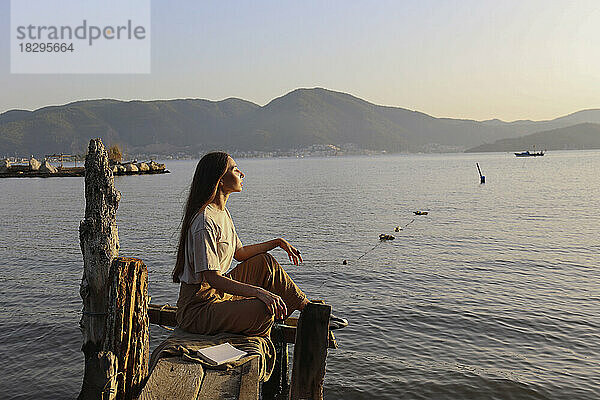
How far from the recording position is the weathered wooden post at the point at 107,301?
6.25 m

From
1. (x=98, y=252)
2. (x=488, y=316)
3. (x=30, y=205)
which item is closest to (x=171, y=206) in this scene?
(x=30, y=205)

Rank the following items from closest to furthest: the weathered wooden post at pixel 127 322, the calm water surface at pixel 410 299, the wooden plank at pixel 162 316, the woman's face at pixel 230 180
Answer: the weathered wooden post at pixel 127 322
the woman's face at pixel 230 180
the wooden plank at pixel 162 316
the calm water surface at pixel 410 299

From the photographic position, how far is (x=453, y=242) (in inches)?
1012

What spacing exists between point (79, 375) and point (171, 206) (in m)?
37.1

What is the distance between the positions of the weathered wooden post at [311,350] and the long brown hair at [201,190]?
1.63 metres

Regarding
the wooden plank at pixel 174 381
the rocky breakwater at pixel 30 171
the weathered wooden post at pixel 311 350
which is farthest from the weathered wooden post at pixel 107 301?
the rocky breakwater at pixel 30 171

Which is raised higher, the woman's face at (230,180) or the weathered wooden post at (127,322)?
the woman's face at (230,180)

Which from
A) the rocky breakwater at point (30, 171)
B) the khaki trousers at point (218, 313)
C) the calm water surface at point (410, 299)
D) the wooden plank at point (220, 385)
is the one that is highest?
the rocky breakwater at point (30, 171)

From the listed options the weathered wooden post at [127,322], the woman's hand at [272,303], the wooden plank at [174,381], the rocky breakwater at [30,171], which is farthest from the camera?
the rocky breakwater at [30,171]

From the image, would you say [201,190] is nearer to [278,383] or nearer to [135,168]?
[278,383]

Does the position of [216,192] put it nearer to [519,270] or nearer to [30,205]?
A: [519,270]

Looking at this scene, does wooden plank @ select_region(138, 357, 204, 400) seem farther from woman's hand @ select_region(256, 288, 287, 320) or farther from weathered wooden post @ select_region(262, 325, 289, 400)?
weathered wooden post @ select_region(262, 325, 289, 400)

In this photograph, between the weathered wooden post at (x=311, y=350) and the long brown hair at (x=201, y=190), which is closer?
the weathered wooden post at (x=311, y=350)

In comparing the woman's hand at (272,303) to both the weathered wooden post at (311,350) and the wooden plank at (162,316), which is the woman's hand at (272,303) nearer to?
the weathered wooden post at (311,350)
